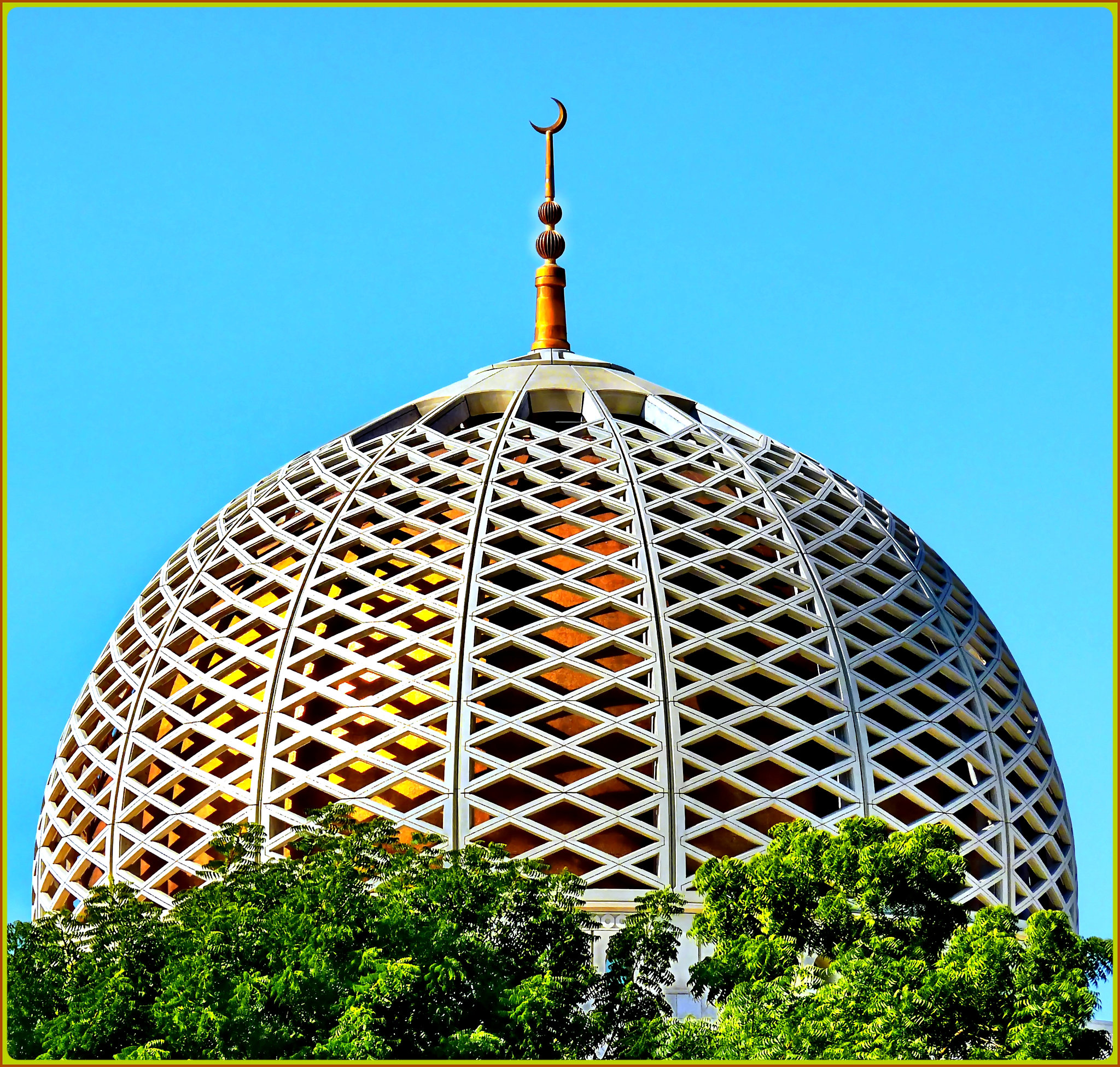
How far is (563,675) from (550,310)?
8.44 m

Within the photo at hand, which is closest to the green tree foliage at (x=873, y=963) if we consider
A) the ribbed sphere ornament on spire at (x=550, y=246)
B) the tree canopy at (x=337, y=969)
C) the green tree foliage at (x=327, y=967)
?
the tree canopy at (x=337, y=969)

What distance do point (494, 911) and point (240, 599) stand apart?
27.5 ft

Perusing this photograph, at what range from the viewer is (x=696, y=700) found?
22.2m

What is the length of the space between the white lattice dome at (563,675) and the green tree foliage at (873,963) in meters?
3.28

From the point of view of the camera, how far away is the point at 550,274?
97.2ft

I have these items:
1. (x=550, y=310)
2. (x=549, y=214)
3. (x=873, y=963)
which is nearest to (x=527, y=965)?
(x=873, y=963)

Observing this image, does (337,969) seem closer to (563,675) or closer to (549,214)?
(563,675)

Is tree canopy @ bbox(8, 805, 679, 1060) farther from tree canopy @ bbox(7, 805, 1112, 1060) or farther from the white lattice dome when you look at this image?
the white lattice dome

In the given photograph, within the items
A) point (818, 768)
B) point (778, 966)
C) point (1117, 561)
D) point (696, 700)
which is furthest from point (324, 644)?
point (1117, 561)

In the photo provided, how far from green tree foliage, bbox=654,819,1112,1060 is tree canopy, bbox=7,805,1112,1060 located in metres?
0.02

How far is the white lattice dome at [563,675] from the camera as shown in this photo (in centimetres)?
2155

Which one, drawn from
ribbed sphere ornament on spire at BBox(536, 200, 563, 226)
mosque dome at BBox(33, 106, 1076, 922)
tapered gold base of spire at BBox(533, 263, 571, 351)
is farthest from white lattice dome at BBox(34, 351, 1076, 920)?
ribbed sphere ornament on spire at BBox(536, 200, 563, 226)

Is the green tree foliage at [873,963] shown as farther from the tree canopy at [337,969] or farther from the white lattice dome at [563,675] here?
the white lattice dome at [563,675]

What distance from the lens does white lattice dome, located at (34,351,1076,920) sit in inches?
848
